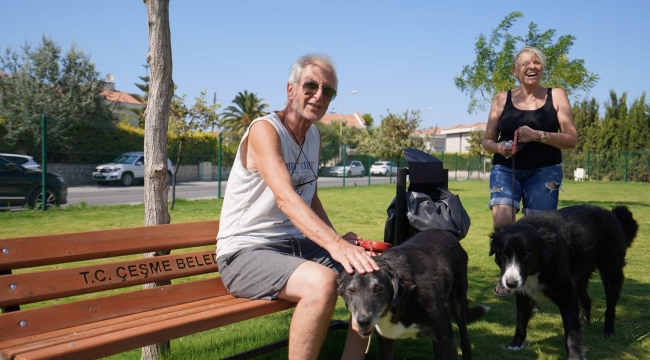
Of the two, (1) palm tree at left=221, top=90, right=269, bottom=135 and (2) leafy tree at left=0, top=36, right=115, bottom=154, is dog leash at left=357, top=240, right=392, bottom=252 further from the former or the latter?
(1) palm tree at left=221, top=90, right=269, bottom=135

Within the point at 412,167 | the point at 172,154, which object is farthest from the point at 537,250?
the point at 172,154

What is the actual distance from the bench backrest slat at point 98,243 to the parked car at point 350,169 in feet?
95.5

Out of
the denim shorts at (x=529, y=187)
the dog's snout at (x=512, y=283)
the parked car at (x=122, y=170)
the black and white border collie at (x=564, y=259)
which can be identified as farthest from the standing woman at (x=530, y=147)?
the parked car at (x=122, y=170)

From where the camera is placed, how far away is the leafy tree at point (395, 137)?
30.7 meters

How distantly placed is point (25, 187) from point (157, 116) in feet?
38.4

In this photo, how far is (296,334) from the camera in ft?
9.77

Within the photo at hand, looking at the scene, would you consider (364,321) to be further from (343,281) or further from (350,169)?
(350,169)

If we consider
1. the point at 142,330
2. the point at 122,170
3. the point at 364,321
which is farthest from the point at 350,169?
the point at 142,330

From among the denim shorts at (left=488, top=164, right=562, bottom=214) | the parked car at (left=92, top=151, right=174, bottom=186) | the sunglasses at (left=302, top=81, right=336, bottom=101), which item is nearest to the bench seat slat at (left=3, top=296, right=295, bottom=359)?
the sunglasses at (left=302, top=81, right=336, bottom=101)

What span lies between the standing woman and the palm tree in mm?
57007

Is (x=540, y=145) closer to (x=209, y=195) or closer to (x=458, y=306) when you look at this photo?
(x=458, y=306)

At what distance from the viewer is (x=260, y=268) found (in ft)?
10.6

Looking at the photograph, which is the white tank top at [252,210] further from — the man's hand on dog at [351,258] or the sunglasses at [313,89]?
the man's hand on dog at [351,258]

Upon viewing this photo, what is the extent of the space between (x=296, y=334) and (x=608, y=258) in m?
3.22
